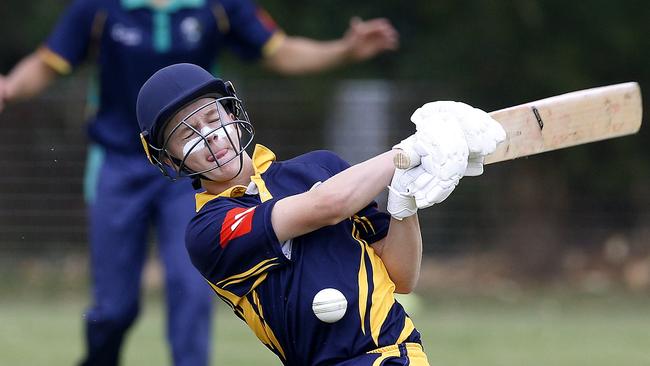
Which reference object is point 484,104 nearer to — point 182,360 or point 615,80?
point 615,80

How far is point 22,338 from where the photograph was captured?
8.38 meters

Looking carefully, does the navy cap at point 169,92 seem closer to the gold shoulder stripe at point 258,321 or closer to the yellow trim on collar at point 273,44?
the gold shoulder stripe at point 258,321

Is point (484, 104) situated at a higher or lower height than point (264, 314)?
lower

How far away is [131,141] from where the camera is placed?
20.4 ft

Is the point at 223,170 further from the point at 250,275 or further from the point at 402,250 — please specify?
the point at 402,250

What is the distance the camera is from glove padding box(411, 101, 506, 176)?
3434mm

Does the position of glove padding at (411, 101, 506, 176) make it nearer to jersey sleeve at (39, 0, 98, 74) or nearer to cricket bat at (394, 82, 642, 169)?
cricket bat at (394, 82, 642, 169)

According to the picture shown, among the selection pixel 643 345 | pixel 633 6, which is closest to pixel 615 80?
pixel 633 6

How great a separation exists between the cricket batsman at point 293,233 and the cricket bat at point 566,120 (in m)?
0.22

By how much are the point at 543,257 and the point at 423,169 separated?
8.15 meters

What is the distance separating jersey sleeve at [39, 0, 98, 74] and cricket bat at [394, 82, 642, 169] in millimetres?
3045

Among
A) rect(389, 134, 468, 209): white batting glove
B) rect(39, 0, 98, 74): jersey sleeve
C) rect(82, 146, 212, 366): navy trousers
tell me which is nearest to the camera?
rect(389, 134, 468, 209): white batting glove

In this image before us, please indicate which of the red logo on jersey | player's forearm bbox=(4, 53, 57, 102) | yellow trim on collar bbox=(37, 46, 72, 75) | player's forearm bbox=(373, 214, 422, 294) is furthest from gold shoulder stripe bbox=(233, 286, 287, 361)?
player's forearm bbox=(4, 53, 57, 102)

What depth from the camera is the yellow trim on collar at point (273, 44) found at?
21.7 feet
